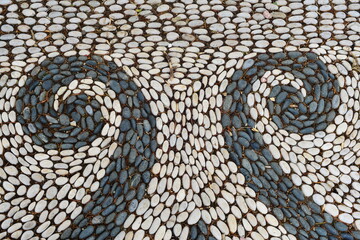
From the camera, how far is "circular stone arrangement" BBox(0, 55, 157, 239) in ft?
5.66

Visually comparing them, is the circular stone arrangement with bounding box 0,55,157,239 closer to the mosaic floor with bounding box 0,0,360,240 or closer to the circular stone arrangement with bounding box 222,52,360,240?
the mosaic floor with bounding box 0,0,360,240

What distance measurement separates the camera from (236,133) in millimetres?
1846

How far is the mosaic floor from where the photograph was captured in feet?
5.74

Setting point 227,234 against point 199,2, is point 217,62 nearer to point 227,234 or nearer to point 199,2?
point 199,2

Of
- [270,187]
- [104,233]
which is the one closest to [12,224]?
[104,233]

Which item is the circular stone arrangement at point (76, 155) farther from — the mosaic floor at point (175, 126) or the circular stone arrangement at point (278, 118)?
the circular stone arrangement at point (278, 118)

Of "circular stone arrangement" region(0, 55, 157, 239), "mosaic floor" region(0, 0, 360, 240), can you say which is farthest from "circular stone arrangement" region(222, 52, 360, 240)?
"circular stone arrangement" region(0, 55, 157, 239)

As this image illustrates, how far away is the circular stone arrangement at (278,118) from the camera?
70.3 inches

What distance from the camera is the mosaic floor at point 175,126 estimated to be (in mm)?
1749

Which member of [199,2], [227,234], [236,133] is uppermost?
[199,2]

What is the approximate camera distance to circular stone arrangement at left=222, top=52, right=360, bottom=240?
5.86 ft

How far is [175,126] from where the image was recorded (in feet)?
5.98

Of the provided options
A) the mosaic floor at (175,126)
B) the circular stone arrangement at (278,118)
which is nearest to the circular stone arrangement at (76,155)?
the mosaic floor at (175,126)

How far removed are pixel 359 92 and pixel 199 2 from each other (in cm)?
71
